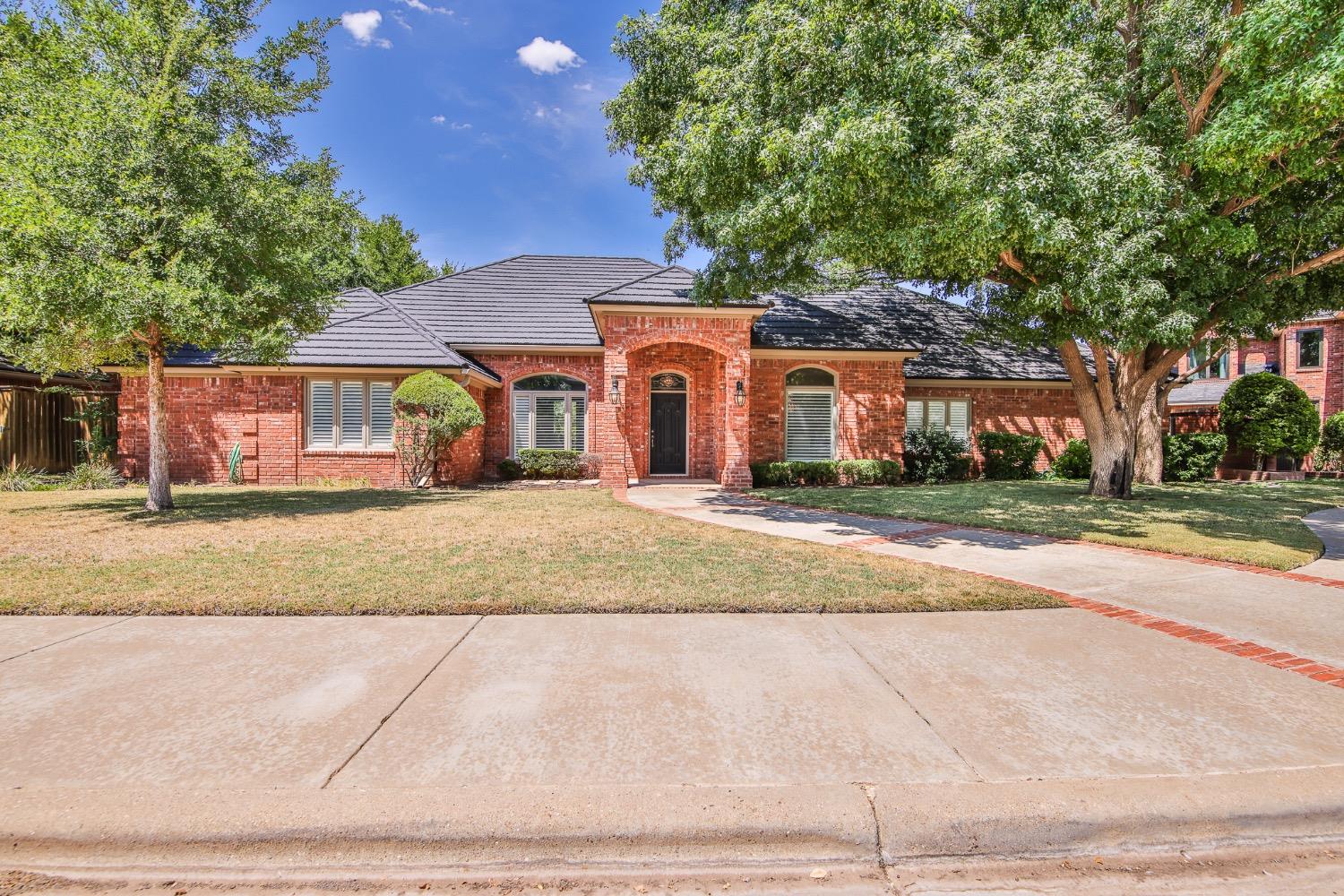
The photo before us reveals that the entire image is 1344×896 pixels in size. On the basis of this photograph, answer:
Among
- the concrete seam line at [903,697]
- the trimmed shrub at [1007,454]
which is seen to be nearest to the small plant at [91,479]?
the concrete seam line at [903,697]

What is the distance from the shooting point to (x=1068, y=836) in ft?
7.34

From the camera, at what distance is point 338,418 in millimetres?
14750

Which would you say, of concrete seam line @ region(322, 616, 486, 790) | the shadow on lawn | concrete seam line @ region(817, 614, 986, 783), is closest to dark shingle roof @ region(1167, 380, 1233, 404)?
concrete seam line @ region(817, 614, 986, 783)

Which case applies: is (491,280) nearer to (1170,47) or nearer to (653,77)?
(653,77)

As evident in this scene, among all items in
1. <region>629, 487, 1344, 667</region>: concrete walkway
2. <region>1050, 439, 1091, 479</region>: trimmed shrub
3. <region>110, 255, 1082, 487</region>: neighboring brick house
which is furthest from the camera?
<region>1050, 439, 1091, 479</region>: trimmed shrub

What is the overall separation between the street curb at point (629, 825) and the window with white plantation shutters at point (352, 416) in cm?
1371

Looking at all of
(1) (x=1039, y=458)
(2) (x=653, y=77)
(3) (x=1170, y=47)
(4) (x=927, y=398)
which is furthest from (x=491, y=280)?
(1) (x=1039, y=458)

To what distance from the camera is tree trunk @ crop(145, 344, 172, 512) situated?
31.4 feet

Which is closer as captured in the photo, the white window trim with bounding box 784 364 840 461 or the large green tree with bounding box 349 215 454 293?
the white window trim with bounding box 784 364 840 461

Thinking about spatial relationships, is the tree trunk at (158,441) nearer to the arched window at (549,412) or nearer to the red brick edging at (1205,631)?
the arched window at (549,412)

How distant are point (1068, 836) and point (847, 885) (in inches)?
35.2

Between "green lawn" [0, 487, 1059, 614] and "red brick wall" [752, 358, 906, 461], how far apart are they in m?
7.44

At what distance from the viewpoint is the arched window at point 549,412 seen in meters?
16.2

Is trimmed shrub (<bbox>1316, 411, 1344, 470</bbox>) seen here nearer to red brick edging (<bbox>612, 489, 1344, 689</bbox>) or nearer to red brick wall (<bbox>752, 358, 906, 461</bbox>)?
red brick wall (<bbox>752, 358, 906, 461</bbox>)
